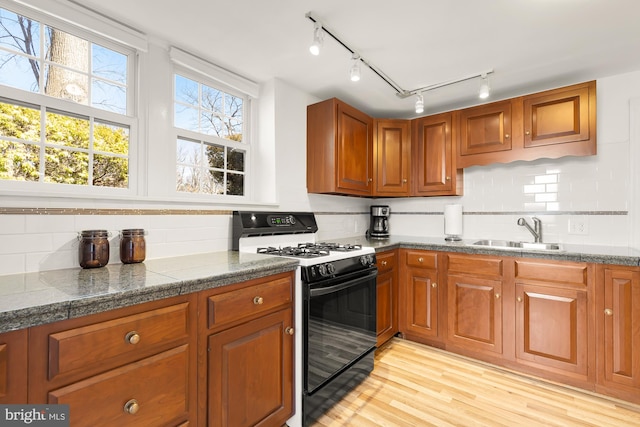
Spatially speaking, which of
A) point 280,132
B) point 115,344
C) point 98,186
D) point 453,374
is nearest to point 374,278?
point 453,374

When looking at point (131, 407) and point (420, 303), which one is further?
point (420, 303)

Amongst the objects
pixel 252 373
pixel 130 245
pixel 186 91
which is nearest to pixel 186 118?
pixel 186 91

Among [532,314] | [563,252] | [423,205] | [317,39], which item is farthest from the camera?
[423,205]

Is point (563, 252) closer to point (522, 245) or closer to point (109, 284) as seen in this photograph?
point (522, 245)

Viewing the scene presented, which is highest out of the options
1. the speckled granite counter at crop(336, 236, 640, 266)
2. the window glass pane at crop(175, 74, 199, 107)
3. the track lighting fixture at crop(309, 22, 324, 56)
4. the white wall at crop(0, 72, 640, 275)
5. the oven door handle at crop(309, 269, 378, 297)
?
the track lighting fixture at crop(309, 22, 324, 56)

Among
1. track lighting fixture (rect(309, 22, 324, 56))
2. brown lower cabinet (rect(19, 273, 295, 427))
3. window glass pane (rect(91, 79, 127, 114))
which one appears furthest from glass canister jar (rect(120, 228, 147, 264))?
track lighting fixture (rect(309, 22, 324, 56))

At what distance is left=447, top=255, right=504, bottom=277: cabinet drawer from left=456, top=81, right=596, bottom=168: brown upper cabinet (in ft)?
2.85

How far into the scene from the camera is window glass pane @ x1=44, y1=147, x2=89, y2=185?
5.09 ft

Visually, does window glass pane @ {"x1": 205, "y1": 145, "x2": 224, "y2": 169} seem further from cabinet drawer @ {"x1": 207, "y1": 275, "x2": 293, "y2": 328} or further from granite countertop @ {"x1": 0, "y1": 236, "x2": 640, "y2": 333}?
cabinet drawer @ {"x1": 207, "y1": 275, "x2": 293, "y2": 328}

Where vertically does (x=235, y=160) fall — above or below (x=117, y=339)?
above

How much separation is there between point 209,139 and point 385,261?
1688mm

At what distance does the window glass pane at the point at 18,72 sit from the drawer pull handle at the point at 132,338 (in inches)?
53.1

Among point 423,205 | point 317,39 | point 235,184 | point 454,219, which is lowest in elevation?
point 454,219

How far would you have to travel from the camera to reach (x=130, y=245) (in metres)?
1.59
